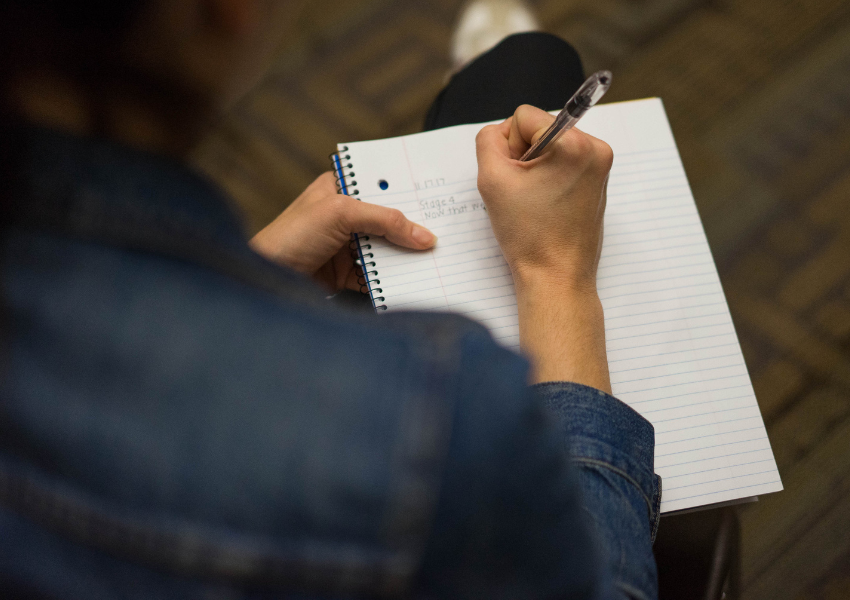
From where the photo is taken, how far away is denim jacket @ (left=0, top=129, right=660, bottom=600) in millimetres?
237

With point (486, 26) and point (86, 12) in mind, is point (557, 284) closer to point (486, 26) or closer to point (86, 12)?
point (86, 12)

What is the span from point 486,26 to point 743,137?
0.56 metres

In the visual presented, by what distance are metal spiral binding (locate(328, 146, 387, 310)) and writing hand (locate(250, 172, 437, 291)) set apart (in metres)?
0.01

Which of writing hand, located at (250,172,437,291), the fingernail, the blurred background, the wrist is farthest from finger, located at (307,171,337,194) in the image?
the blurred background

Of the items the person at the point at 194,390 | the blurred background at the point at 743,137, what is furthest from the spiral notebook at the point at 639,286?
the blurred background at the point at 743,137

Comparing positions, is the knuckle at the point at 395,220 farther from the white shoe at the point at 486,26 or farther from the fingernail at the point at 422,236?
the white shoe at the point at 486,26

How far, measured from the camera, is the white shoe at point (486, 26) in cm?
92

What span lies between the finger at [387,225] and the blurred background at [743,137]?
604mm

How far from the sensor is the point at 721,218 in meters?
1.10

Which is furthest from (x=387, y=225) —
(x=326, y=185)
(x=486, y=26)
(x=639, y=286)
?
(x=486, y=26)

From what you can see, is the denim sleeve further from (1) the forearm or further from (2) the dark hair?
(2) the dark hair

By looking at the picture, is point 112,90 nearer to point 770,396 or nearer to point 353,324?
point 353,324

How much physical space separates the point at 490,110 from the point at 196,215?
1.81 ft

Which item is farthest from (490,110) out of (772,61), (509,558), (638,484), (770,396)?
(772,61)
